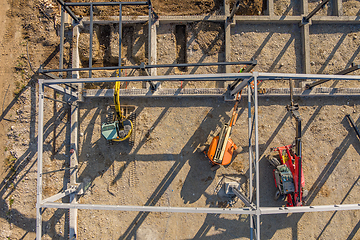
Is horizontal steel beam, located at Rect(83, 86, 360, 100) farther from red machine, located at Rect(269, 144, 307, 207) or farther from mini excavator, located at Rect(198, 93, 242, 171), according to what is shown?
red machine, located at Rect(269, 144, 307, 207)

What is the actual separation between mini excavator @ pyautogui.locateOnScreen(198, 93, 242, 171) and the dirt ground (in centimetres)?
48

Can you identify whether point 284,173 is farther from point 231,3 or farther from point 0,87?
point 0,87

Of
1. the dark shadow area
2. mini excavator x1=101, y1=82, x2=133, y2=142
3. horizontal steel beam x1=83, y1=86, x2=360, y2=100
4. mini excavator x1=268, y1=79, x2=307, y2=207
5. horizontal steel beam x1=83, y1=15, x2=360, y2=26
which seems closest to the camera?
mini excavator x1=268, y1=79, x2=307, y2=207

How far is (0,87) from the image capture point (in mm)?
8461

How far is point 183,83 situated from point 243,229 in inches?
269

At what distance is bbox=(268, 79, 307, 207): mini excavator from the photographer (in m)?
7.09

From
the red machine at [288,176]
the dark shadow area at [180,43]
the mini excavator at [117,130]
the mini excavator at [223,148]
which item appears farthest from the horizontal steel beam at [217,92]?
the red machine at [288,176]

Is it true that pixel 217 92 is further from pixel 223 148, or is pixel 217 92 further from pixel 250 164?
pixel 250 164

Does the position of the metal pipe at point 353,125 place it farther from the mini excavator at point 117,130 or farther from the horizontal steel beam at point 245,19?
the mini excavator at point 117,130

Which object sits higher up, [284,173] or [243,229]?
[284,173]

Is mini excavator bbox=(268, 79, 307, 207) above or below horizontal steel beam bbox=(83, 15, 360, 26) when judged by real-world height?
below

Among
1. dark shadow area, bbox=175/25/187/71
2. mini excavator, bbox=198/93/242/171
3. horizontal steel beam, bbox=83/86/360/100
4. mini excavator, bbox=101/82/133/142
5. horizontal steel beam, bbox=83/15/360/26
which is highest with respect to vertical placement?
horizontal steel beam, bbox=83/15/360/26

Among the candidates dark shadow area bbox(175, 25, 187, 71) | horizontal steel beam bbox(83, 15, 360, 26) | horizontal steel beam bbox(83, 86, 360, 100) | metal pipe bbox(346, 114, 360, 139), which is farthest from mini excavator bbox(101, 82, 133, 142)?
metal pipe bbox(346, 114, 360, 139)

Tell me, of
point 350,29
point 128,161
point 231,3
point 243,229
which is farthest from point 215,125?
point 350,29
